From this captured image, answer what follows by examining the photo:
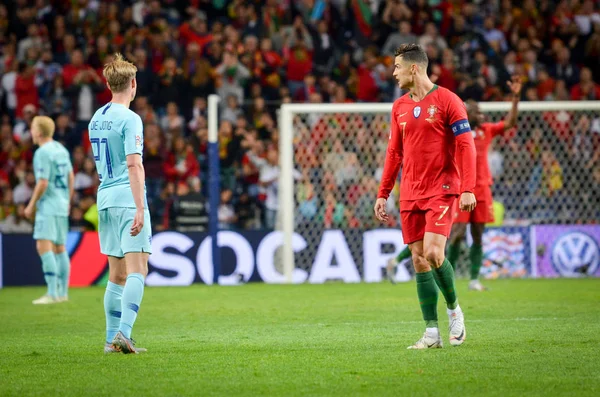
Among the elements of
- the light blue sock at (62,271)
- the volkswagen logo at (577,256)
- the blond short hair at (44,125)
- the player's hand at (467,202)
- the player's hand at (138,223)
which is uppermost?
the blond short hair at (44,125)

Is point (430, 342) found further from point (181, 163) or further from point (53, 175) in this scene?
point (181, 163)

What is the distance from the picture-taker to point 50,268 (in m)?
13.2

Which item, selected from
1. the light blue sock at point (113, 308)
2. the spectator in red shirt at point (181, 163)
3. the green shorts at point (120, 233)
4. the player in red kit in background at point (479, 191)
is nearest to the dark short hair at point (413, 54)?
the green shorts at point (120, 233)

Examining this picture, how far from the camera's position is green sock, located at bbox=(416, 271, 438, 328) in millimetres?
7668

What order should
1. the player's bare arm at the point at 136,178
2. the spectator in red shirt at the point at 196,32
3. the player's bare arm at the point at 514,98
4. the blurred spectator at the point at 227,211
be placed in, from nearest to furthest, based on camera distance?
1. the player's bare arm at the point at 136,178
2. the player's bare arm at the point at 514,98
3. the blurred spectator at the point at 227,211
4. the spectator in red shirt at the point at 196,32

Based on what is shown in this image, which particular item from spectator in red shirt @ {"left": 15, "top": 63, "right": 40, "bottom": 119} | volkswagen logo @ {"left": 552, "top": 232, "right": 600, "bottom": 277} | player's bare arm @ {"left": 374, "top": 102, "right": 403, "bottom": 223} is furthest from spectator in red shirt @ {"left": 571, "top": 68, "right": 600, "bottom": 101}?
player's bare arm @ {"left": 374, "top": 102, "right": 403, "bottom": 223}

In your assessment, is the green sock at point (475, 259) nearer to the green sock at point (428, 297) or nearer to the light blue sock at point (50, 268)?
the light blue sock at point (50, 268)

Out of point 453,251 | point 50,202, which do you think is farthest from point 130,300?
point 453,251

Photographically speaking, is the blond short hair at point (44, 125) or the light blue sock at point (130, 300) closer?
the light blue sock at point (130, 300)

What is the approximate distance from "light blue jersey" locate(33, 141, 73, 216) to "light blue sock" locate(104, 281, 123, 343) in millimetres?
5508

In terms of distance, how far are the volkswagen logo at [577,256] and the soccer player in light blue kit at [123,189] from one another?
36.3 feet

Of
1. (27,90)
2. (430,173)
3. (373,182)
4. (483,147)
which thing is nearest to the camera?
(430,173)

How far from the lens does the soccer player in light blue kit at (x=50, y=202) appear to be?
12742mm

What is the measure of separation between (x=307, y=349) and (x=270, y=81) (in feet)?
43.8
